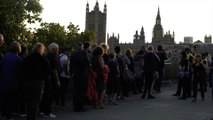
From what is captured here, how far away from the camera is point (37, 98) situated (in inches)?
396

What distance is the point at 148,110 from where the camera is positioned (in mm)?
14039

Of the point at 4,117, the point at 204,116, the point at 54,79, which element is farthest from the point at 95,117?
the point at 204,116

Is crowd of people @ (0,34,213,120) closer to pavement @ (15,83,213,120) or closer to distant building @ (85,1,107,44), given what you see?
pavement @ (15,83,213,120)

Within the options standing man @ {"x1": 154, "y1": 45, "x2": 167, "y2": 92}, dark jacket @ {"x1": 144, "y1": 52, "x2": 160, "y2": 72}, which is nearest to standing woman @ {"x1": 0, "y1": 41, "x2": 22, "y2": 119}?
dark jacket @ {"x1": 144, "y1": 52, "x2": 160, "y2": 72}

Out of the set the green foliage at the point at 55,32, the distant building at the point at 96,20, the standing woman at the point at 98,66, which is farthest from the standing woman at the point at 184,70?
the distant building at the point at 96,20

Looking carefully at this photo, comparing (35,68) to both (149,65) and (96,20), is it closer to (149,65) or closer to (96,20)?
(149,65)

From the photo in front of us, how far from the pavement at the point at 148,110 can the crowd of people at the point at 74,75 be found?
1.09 ft

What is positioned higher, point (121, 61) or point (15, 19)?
point (15, 19)

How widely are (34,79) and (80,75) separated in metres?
3.10

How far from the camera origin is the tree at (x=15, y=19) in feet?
104

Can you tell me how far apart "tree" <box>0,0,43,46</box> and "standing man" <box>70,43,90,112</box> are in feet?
57.0

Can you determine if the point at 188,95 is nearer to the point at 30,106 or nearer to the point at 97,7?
the point at 30,106

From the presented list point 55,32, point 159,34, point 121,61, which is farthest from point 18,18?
point 159,34

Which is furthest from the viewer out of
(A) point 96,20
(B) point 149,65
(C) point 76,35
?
(A) point 96,20
